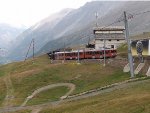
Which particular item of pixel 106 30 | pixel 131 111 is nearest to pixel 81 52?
pixel 106 30

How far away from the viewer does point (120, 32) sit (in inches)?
7008

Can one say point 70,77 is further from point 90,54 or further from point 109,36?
point 109,36

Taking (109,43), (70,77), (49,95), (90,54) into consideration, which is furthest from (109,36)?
(49,95)

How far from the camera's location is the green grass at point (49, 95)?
326ft

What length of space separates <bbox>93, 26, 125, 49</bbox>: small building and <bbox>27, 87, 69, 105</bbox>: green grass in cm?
6942

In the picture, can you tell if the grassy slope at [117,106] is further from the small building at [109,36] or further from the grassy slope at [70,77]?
Result: the small building at [109,36]

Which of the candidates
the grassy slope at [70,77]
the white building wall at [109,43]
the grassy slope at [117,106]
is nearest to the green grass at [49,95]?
the grassy slope at [70,77]

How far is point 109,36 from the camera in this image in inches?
6939

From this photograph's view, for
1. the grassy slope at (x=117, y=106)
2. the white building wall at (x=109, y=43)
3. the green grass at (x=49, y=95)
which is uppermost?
the white building wall at (x=109, y=43)

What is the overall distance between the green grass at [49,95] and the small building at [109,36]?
6942 cm

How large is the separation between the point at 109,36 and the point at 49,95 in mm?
76172

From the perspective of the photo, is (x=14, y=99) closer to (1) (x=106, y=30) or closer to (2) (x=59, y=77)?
(2) (x=59, y=77)

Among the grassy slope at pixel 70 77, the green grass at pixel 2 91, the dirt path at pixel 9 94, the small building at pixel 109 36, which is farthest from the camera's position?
the small building at pixel 109 36

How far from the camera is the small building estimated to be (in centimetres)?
17588
